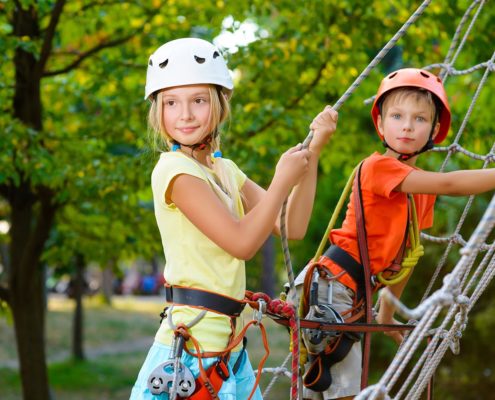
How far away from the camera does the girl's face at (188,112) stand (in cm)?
265

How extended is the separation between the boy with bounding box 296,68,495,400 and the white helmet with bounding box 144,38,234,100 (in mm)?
720

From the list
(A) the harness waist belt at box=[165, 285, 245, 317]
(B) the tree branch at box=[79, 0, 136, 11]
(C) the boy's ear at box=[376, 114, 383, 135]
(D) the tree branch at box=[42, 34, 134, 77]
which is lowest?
(A) the harness waist belt at box=[165, 285, 245, 317]

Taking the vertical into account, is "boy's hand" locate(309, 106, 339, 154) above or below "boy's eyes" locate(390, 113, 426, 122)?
below

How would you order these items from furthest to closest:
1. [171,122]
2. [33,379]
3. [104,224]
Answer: [33,379] → [104,224] → [171,122]

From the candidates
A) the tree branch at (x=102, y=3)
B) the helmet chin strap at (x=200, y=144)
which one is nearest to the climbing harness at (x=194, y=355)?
the helmet chin strap at (x=200, y=144)

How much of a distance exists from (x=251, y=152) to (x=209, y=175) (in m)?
3.72

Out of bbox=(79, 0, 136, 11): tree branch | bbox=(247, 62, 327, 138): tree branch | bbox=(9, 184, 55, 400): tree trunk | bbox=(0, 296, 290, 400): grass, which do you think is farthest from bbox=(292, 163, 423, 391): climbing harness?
bbox=(0, 296, 290, 400): grass

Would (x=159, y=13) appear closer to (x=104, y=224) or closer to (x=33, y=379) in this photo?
(x=104, y=224)

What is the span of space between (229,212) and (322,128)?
0.49 meters

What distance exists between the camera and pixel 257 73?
6.58 metres

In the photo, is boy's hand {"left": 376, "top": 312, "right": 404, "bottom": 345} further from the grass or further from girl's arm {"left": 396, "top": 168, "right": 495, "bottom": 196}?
the grass

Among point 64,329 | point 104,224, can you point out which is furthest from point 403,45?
point 64,329

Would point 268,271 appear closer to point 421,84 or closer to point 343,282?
point 343,282

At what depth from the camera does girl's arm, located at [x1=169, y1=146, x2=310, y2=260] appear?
2.47 m
